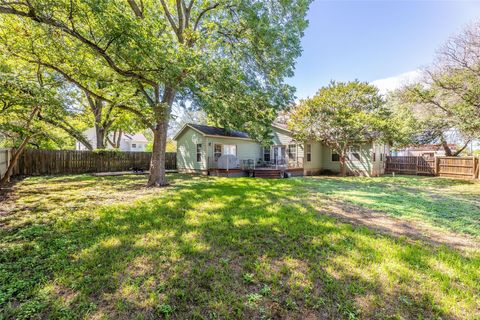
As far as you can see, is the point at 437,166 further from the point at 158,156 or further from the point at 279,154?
the point at 158,156

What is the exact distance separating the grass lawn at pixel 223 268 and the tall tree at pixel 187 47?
4.08 metres

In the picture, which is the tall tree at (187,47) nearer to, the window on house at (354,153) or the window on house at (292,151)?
the window on house at (292,151)

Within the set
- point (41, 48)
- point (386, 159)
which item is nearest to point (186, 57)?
point (41, 48)

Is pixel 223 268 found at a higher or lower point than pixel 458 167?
lower

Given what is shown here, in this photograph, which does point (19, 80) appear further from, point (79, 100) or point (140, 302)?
point (79, 100)

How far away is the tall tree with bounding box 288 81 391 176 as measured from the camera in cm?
1284

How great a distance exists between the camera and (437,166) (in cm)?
1575

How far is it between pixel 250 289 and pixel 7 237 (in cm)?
427

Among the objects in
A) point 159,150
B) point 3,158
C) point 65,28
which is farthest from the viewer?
point 3,158

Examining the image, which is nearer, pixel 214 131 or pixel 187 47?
pixel 187 47

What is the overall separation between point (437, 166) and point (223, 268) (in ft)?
64.9

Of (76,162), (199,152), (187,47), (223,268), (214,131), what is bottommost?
(223,268)

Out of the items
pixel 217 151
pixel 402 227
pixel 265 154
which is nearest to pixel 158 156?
pixel 217 151

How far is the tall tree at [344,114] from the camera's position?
42.1 ft
